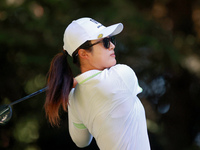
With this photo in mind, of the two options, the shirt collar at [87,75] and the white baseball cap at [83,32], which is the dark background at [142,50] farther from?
the shirt collar at [87,75]

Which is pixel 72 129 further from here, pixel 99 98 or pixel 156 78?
pixel 156 78

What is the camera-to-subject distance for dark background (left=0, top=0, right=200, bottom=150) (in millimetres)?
3059

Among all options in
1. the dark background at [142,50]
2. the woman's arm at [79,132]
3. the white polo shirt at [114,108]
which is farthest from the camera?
the dark background at [142,50]

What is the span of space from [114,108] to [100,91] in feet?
0.31

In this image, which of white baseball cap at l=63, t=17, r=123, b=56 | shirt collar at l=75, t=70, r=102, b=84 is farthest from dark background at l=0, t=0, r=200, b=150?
shirt collar at l=75, t=70, r=102, b=84

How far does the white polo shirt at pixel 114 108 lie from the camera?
125 cm

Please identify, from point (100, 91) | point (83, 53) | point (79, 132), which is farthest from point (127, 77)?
point (79, 132)

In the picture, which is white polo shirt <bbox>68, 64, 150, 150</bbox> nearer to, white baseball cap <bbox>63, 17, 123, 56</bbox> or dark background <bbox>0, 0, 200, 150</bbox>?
white baseball cap <bbox>63, 17, 123, 56</bbox>

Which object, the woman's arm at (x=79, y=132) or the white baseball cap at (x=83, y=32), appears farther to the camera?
the woman's arm at (x=79, y=132)

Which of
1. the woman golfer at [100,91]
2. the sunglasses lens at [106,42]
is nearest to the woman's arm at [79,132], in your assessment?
the woman golfer at [100,91]

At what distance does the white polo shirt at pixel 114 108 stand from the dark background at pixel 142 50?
5.85 feet

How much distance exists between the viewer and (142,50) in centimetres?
310

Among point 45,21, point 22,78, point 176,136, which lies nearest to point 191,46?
point 176,136

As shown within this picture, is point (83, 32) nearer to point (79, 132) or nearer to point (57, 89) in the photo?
point (57, 89)
